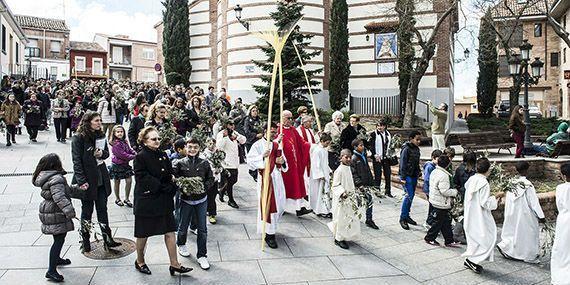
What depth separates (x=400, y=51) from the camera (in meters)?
22.8

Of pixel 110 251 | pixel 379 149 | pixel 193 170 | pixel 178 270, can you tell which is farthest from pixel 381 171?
pixel 110 251

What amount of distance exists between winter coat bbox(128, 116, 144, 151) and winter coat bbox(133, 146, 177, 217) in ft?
11.5

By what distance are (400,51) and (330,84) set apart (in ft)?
13.1

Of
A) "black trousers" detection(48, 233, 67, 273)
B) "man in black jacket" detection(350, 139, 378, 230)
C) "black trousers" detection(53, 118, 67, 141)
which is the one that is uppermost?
"black trousers" detection(53, 118, 67, 141)

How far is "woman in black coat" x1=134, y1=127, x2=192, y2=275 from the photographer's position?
235 inches

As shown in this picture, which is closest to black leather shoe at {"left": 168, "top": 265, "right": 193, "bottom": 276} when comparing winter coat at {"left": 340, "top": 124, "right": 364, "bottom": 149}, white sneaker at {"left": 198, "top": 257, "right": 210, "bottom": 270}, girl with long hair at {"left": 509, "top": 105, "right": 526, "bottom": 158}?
white sneaker at {"left": 198, "top": 257, "right": 210, "bottom": 270}

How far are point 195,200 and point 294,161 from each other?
2.58m

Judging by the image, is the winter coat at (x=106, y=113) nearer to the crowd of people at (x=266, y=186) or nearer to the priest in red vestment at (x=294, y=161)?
the crowd of people at (x=266, y=186)

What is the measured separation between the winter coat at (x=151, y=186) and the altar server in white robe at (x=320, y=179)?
13.1ft

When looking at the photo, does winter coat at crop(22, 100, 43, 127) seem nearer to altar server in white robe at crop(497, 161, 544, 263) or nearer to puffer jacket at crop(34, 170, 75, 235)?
puffer jacket at crop(34, 170, 75, 235)

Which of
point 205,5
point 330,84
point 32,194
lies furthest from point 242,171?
point 205,5

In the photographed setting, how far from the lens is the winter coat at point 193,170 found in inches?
265

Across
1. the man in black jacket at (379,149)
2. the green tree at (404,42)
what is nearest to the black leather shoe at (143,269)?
the man in black jacket at (379,149)

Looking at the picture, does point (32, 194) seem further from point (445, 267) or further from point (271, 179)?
point (445, 267)
